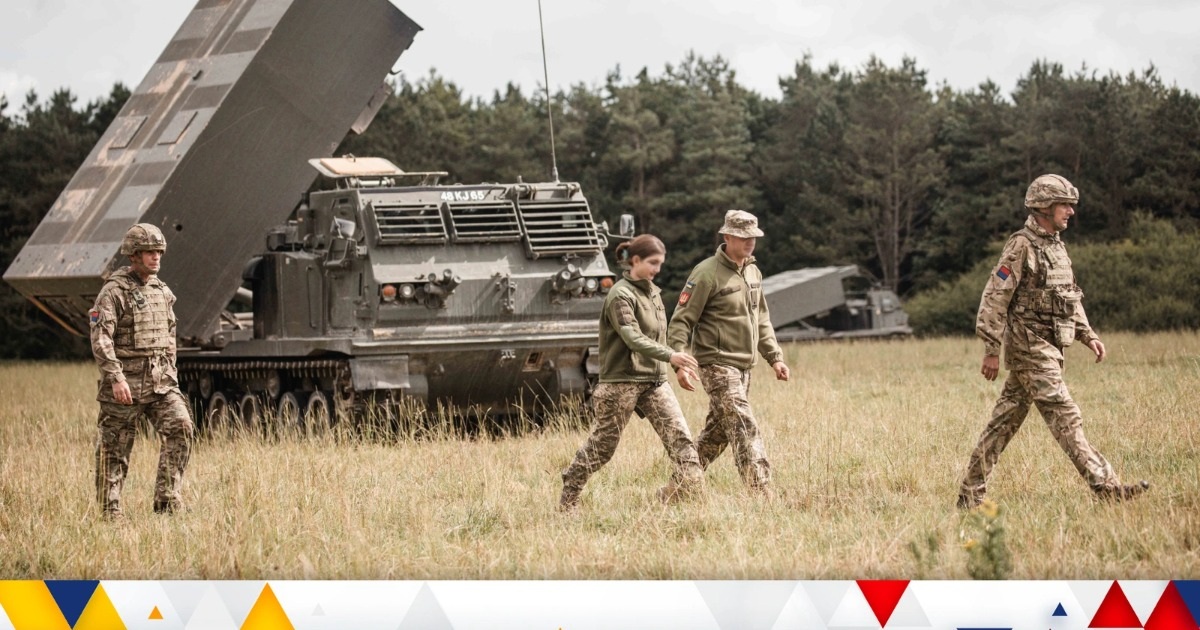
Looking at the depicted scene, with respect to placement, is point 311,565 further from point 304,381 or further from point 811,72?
point 811,72

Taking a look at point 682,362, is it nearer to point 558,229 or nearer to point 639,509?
point 639,509

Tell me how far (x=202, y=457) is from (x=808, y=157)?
32.9 metres

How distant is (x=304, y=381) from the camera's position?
45.8 ft

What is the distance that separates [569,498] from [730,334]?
→ 1186 millimetres

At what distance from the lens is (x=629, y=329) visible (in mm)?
7879

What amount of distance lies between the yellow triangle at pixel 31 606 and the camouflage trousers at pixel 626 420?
315 cm

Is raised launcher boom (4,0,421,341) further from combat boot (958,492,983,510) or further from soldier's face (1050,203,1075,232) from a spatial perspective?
soldier's face (1050,203,1075,232)

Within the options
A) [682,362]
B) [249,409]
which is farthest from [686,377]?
[249,409]

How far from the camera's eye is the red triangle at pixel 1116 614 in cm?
510

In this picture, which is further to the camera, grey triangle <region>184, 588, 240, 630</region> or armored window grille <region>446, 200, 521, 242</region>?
armored window grille <region>446, 200, 521, 242</region>

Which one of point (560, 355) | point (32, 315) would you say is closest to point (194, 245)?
point (560, 355)

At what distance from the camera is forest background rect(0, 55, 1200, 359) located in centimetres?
3039

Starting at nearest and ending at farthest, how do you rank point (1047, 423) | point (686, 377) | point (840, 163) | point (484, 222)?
Result: point (686, 377) < point (1047, 423) < point (484, 222) < point (840, 163)

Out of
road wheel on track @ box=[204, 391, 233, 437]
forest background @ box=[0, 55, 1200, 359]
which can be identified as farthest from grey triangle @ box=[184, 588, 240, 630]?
forest background @ box=[0, 55, 1200, 359]
